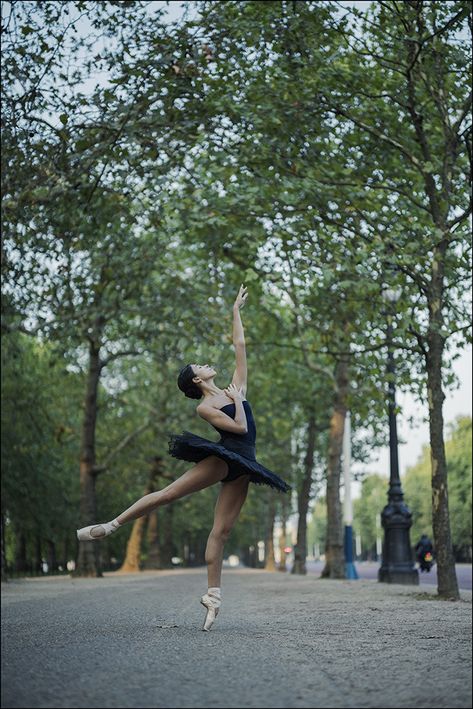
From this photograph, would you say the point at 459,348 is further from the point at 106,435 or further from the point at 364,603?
the point at 106,435

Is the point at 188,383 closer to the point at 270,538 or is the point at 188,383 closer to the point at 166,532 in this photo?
the point at 166,532

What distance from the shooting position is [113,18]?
12.8 m

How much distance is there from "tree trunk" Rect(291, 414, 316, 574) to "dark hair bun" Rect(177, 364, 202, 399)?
27.6m

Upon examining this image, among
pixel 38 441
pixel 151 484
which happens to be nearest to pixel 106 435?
pixel 151 484

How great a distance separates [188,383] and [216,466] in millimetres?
720

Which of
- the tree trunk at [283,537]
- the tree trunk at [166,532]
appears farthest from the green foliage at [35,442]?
the tree trunk at [283,537]

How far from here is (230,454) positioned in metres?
7.32

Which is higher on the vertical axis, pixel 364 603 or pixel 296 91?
pixel 296 91

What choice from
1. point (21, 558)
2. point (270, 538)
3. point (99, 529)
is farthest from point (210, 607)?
point (270, 538)

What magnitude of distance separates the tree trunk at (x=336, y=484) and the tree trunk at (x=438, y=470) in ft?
35.6

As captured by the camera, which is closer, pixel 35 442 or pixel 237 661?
pixel 237 661

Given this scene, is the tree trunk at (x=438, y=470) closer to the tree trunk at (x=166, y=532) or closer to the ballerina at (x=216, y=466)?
the ballerina at (x=216, y=466)

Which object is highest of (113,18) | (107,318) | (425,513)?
(113,18)

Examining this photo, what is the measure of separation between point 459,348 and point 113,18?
846cm
